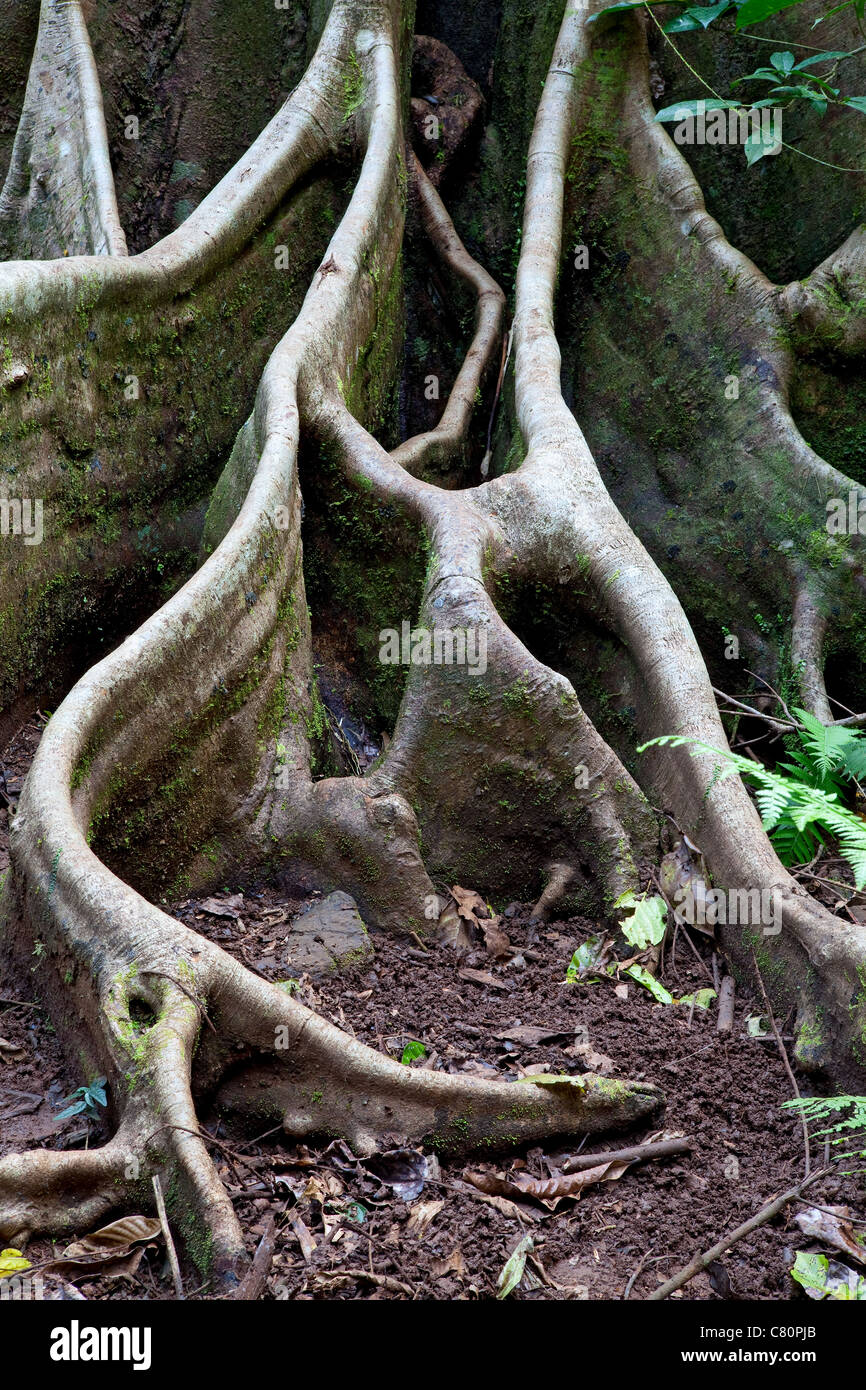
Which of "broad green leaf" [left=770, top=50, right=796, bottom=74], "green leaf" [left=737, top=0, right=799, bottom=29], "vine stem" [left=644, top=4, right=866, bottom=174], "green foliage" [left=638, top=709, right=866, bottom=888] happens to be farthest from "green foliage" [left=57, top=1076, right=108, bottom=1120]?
"vine stem" [left=644, top=4, right=866, bottom=174]

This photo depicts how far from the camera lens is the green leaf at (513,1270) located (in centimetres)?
273

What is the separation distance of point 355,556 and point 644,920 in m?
2.12

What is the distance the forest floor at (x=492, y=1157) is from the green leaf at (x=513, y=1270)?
2 cm

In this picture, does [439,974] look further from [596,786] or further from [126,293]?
[126,293]

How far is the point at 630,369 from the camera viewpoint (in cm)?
648

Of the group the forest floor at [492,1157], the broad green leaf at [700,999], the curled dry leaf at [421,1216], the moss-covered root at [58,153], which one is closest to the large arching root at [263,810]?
the forest floor at [492,1157]

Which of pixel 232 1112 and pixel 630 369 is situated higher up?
pixel 630 369

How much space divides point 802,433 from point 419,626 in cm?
279

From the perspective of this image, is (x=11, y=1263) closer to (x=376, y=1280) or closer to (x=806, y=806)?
(x=376, y=1280)

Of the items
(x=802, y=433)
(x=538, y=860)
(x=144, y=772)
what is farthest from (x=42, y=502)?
(x=802, y=433)

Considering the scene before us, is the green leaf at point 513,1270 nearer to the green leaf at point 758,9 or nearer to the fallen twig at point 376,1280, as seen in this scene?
the fallen twig at point 376,1280

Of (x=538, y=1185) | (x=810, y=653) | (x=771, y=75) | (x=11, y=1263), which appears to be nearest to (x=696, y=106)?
(x=771, y=75)

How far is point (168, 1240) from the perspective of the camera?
2.62 metres

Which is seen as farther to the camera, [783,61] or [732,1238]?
[783,61]
